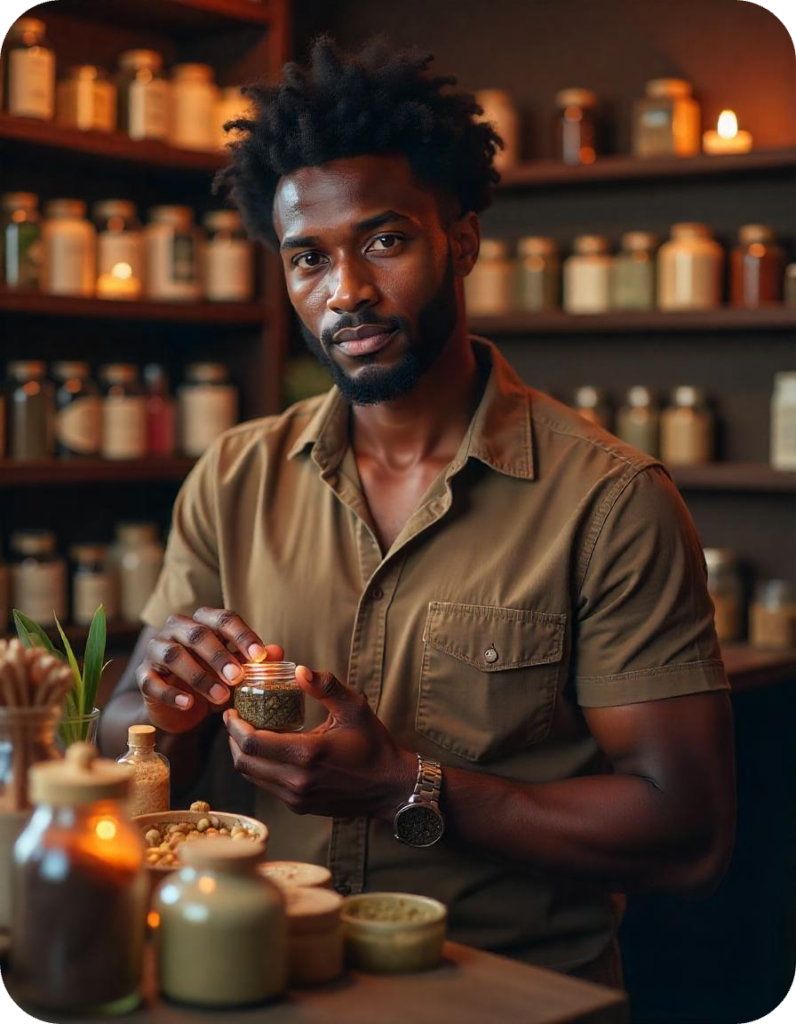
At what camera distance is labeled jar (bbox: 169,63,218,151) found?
10.4 ft

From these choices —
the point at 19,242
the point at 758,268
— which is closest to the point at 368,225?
the point at 19,242

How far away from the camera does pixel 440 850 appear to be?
1.55 m

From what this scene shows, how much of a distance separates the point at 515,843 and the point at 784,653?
5.41 ft

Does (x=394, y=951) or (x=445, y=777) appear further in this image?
(x=445, y=777)

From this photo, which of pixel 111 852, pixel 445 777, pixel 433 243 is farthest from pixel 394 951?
pixel 433 243

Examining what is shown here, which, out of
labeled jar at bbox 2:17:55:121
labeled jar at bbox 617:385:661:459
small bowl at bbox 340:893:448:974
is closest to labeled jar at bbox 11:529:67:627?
labeled jar at bbox 2:17:55:121

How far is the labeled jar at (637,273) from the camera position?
10.4 ft

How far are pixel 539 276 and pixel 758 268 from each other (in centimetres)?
52

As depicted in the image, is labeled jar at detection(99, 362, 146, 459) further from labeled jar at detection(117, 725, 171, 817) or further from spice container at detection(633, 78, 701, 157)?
labeled jar at detection(117, 725, 171, 817)

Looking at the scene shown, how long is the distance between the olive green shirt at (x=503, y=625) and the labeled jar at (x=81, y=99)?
160 centimetres

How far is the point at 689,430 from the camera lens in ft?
10.3

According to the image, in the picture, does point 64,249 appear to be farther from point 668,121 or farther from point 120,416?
point 668,121

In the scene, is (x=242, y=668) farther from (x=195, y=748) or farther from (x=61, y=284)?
(x=61, y=284)

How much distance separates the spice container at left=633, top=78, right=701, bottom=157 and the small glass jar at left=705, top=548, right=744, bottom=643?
889mm
